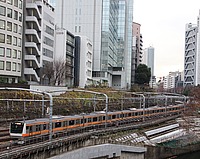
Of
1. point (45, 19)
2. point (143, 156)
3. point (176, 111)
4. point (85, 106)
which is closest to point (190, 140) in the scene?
point (143, 156)

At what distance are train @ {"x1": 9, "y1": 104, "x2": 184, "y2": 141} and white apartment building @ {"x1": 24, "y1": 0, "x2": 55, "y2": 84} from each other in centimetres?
2054

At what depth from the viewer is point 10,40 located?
47594 mm

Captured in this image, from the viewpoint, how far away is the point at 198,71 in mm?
119625

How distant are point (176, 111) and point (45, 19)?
32.7m

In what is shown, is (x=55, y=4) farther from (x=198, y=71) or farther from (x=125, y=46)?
(x=198, y=71)

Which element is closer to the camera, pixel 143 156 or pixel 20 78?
pixel 143 156

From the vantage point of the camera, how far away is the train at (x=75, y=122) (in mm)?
23109

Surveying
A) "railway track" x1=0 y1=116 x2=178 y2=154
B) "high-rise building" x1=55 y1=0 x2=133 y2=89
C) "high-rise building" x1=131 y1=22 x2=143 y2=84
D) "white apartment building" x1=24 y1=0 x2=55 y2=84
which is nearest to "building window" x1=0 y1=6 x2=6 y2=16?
"white apartment building" x1=24 y1=0 x2=55 y2=84

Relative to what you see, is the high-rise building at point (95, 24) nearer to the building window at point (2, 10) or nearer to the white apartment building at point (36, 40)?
the white apartment building at point (36, 40)

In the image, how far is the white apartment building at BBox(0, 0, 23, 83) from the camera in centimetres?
4612

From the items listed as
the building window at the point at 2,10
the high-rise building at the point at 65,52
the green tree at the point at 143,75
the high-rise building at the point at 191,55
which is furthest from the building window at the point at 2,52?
the high-rise building at the point at 191,55

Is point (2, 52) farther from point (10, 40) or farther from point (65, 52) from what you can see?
point (65, 52)

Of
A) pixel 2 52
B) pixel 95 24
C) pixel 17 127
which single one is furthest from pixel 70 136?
pixel 95 24

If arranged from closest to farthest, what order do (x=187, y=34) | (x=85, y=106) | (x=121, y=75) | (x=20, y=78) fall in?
(x=85, y=106) → (x=20, y=78) → (x=121, y=75) → (x=187, y=34)
